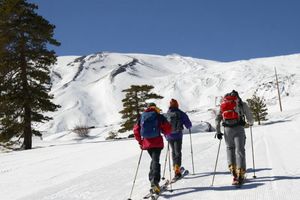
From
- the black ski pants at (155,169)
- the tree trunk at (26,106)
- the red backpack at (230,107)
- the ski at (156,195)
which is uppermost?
the tree trunk at (26,106)

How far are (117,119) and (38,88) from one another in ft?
452

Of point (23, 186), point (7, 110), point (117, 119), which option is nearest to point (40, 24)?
point (7, 110)

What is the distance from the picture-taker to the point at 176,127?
1073cm

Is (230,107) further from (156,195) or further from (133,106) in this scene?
(133,106)

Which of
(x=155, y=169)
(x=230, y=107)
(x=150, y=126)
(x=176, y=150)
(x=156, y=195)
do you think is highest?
(x=230, y=107)

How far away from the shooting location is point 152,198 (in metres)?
8.18

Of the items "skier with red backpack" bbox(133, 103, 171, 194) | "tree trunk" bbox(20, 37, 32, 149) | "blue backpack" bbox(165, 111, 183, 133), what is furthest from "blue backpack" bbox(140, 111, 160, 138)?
"tree trunk" bbox(20, 37, 32, 149)

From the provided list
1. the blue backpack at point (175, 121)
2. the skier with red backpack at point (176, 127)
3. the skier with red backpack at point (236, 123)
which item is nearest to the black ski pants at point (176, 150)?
the skier with red backpack at point (176, 127)

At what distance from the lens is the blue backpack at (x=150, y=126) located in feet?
28.9

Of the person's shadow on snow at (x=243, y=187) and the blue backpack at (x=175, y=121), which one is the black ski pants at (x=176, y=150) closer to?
the blue backpack at (x=175, y=121)

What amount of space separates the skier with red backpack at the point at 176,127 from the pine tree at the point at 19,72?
63.6ft

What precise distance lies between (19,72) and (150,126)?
21.9m

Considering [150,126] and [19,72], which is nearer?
[150,126]

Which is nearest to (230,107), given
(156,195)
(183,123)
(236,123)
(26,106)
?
(236,123)
